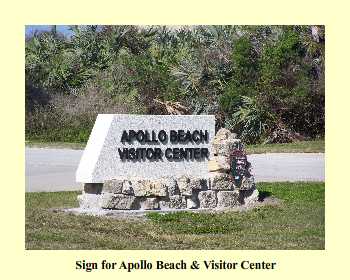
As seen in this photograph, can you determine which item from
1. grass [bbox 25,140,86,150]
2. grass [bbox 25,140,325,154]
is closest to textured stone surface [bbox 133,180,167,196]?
grass [bbox 25,140,325,154]

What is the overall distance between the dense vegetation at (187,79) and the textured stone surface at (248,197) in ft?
38.8

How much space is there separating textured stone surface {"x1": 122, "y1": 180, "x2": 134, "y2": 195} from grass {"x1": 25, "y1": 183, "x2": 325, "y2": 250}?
1.95 feet

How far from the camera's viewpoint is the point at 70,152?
2620 cm

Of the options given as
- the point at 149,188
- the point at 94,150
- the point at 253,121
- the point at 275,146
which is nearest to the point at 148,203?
the point at 149,188

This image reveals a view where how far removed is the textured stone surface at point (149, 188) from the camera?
53.8ft

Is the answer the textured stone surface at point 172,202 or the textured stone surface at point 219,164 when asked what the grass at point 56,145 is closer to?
the textured stone surface at point 219,164

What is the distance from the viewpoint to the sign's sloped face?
53.5 feet

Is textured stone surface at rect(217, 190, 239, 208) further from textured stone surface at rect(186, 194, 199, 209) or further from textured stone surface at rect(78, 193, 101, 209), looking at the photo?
textured stone surface at rect(78, 193, 101, 209)

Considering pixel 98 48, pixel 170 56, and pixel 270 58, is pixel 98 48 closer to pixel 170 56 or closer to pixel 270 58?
pixel 170 56

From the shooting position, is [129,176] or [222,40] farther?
[222,40]

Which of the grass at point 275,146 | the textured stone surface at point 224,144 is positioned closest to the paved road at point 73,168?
the grass at point 275,146

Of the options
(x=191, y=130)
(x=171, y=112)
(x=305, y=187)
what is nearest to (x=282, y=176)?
(x=305, y=187)

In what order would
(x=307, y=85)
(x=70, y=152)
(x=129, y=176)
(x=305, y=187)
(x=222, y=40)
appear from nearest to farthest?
(x=129, y=176) < (x=305, y=187) < (x=70, y=152) < (x=307, y=85) < (x=222, y=40)

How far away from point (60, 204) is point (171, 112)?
43.3 ft
